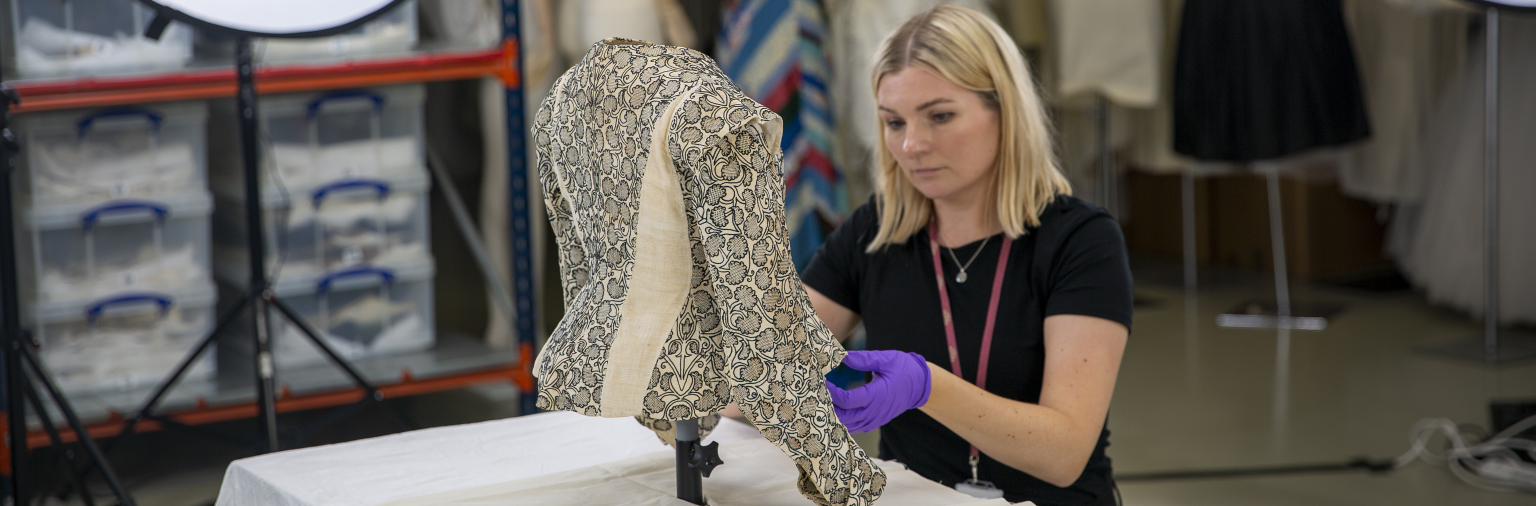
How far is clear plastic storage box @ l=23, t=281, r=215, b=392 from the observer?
268 centimetres

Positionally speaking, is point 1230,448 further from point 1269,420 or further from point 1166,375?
point 1166,375

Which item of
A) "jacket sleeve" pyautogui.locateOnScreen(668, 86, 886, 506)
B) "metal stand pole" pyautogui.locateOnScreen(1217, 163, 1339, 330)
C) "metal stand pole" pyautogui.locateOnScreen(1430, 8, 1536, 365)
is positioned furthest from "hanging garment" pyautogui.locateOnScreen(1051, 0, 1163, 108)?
"jacket sleeve" pyautogui.locateOnScreen(668, 86, 886, 506)

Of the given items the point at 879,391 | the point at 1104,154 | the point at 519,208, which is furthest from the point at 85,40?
the point at 1104,154

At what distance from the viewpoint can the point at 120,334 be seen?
2742 millimetres

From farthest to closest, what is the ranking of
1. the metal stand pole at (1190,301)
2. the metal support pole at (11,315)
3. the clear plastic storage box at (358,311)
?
the metal stand pole at (1190,301) → the clear plastic storage box at (358,311) → the metal support pole at (11,315)

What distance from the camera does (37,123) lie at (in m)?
2.67

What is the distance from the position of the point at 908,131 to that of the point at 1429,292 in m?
3.58

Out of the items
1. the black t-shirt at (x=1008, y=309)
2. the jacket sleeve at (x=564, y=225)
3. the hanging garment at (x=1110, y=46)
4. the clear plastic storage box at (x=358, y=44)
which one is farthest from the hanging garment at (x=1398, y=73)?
the jacket sleeve at (x=564, y=225)

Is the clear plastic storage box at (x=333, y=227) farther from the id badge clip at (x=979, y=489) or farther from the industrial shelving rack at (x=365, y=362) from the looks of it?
the id badge clip at (x=979, y=489)

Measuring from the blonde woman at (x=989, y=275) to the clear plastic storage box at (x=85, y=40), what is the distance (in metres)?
1.71

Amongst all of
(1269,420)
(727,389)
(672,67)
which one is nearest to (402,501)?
(727,389)

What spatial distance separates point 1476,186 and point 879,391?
3.65 meters

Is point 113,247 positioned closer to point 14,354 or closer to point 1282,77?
point 14,354

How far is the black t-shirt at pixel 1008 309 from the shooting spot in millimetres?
1517
